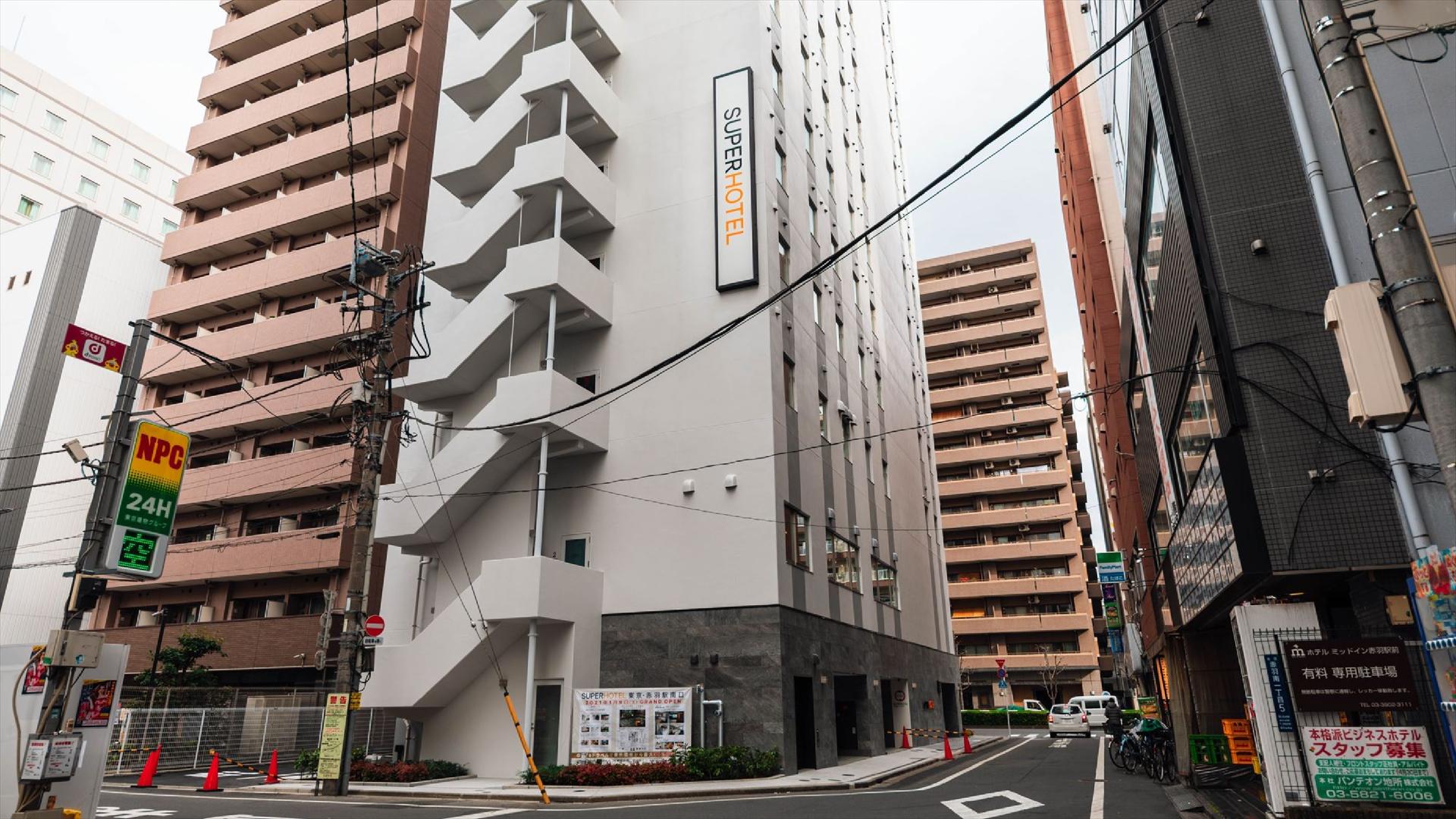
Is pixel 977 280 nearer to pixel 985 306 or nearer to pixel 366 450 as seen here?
pixel 985 306

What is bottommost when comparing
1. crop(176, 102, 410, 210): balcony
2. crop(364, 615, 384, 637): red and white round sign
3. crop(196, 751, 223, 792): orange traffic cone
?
crop(196, 751, 223, 792): orange traffic cone

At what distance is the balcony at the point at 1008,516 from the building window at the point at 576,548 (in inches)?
2002

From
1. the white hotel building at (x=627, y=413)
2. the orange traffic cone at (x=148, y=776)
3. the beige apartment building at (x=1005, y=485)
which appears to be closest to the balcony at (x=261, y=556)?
the white hotel building at (x=627, y=413)

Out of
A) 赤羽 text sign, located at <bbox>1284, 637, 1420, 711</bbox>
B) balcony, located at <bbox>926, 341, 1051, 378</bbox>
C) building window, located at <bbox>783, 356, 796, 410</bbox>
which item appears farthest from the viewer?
balcony, located at <bbox>926, 341, 1051, 378</bbox>

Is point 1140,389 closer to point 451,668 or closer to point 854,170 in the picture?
point 854,170

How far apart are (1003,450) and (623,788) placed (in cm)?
6201

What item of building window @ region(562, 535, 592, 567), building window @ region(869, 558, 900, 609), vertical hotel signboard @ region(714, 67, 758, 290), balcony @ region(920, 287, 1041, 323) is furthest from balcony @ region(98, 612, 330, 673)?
balcony @ region(920, 287, 1041, 323)

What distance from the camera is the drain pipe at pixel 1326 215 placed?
27.5ft

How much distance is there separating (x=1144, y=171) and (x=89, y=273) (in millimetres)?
58019

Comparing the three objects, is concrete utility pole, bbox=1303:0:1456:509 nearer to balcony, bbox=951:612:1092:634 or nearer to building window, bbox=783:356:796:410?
building window, bbox=783:356:796:410

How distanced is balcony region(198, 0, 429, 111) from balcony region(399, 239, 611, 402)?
86.4 ft

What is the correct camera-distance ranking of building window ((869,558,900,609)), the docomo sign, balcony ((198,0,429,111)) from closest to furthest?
1. the docomo sign
2. building window ((869,558,900,609))
3. balcony ((198,0,429,111))

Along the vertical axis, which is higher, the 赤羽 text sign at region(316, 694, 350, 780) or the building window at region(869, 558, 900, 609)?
the building window at region(869, 558, 900, 609)

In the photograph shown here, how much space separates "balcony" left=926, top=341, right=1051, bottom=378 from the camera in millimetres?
75688
